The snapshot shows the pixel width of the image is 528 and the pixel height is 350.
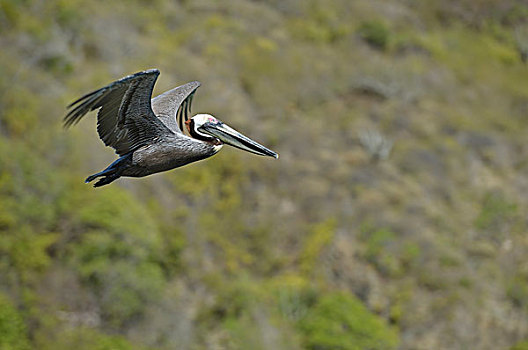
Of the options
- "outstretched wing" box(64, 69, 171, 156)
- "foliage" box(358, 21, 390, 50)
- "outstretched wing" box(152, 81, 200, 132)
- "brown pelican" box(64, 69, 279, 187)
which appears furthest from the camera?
"foliage" box(358, 21, 390, 50)

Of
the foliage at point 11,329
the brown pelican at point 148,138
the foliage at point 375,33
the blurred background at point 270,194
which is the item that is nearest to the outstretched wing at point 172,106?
the brown pelican at point 148,138

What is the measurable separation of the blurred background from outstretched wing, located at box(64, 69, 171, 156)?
1507 cm

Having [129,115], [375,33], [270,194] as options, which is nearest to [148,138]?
[129,115]

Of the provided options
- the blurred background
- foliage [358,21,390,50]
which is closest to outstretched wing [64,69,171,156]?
the blurred background

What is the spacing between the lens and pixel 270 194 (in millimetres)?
29172

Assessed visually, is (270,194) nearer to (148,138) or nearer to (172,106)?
(172,106)

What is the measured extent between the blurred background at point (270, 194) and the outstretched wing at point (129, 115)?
49.4 ft

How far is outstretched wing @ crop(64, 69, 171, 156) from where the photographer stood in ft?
18.6

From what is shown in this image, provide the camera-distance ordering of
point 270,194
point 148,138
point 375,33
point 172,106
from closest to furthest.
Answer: point 148,138, point 172,106, point 270,194, point 375,33

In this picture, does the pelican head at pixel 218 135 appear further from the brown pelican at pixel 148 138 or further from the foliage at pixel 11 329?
the foliage at pixel 11 329

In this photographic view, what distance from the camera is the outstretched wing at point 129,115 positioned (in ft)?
18.6

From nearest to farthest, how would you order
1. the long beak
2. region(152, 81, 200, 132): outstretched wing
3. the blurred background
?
1. the long beak
2. region(152, 81, 200, 132): outstretched wing
3. the blurred background

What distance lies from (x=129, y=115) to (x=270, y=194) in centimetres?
2319

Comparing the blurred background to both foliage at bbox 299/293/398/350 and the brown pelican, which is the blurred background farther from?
the brown pelican
